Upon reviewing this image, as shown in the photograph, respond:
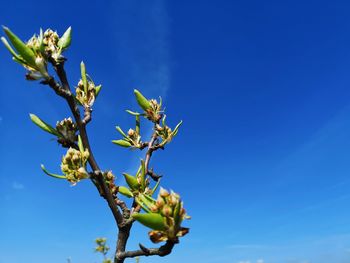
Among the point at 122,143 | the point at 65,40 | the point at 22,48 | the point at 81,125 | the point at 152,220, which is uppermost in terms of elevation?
the point at 65,40

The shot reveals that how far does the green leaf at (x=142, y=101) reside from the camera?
3.79 metres

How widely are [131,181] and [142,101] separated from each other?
3.54 ft

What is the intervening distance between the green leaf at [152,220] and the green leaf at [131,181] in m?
0.81

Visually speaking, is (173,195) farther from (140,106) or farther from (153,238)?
A: (140,106)

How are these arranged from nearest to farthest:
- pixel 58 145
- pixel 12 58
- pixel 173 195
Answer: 1. pixel 173 195
2. pixel 12 58
3. pixel 58 145

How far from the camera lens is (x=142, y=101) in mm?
3830

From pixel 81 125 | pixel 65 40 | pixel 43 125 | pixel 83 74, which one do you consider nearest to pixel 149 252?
pixel 81 125

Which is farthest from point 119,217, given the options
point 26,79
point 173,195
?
point 26,79

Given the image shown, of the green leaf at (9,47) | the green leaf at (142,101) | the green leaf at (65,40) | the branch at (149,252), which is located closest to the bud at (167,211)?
the branch at (149,252)

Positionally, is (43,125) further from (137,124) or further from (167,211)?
(167,211)

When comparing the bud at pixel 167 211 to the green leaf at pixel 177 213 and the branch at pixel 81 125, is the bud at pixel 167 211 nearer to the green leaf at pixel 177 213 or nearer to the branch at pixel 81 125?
the green leaf at pixel 177 213

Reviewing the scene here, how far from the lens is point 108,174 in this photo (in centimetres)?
333

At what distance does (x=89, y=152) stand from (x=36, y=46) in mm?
881

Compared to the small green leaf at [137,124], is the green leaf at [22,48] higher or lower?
lower
